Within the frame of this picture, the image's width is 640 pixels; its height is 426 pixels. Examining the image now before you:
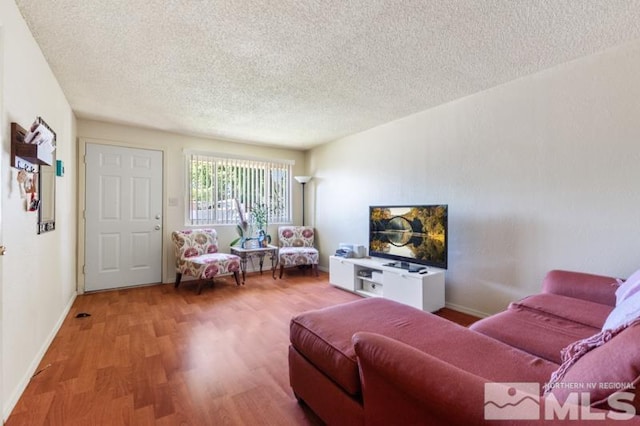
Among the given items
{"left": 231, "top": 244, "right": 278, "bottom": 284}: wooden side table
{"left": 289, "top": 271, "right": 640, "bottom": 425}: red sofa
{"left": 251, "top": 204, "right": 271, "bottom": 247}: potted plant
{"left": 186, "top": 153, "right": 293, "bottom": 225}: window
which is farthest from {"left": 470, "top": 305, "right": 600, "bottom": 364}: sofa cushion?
{"left": 186, "top": 153, "right": 293, "bottom": 225}: window

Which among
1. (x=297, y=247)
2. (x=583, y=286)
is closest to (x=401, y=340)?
(x=583, y=286)

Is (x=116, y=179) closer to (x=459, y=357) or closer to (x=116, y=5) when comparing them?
(x=116, y=5)

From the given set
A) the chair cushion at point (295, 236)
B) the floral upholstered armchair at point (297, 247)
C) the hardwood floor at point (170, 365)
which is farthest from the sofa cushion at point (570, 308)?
the chair cushion at point (295, 236)

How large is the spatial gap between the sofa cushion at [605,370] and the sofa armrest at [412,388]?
10.9 inches

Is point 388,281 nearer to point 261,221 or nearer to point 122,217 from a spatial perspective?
point 261,221

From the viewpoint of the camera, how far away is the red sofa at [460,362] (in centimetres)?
75

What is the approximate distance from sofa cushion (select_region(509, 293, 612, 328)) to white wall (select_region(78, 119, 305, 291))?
161 inches

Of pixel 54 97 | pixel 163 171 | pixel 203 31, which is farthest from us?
pixel 163 171

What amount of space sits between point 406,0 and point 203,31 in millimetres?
1299

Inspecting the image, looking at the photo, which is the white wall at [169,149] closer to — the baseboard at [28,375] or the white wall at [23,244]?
the white wall at [23,244]

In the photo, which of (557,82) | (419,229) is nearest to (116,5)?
(419,229)

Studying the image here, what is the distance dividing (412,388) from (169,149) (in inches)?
176

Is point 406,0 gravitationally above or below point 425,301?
above

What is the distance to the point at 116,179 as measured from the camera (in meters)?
3.91
